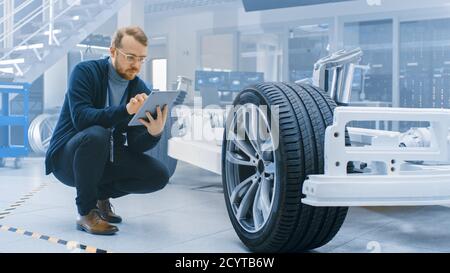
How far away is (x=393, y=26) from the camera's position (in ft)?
34.9

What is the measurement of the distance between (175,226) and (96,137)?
0.73 meters

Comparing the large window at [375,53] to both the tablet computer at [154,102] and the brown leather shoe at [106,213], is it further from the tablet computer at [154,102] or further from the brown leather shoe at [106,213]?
the tablet computer at [154,102]

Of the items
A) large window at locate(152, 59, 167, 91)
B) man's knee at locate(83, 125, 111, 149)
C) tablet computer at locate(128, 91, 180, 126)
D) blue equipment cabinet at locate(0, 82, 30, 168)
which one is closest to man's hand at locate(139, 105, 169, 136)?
tablet computer at locate(128, 91, 180, 126)

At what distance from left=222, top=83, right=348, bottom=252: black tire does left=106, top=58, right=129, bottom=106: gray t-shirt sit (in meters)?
0.95

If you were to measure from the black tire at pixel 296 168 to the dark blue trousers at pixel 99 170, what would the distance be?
924 millimetres

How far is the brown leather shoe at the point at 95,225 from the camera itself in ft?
9.00

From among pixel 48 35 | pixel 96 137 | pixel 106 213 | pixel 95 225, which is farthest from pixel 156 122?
pixel 48 35

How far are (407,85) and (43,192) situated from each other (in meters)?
8.65

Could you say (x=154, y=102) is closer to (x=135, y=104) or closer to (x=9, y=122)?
(x=135, y=104)

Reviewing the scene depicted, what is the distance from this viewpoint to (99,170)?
2752 millimetres

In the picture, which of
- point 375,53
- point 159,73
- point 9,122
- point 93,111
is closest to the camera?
point 93,111

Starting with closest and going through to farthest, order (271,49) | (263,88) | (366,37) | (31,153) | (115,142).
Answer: (263,88) → (115,142) → (31,153) → (366,37) → (271,49)
